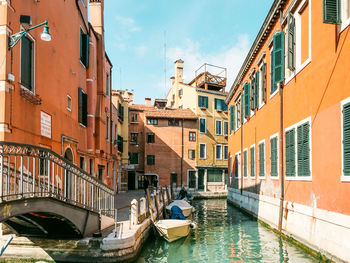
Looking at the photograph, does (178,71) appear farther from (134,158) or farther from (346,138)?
(346,138)

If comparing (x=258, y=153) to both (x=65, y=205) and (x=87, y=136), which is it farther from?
(x=65, y=205)

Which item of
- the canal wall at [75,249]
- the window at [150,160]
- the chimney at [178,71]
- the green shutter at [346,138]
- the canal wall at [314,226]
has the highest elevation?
the chimney at [178,71]

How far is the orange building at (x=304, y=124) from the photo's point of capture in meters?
8.11

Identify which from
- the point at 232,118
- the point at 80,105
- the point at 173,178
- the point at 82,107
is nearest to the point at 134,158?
the point at 173,178

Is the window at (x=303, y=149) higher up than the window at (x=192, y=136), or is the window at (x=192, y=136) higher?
the window at (x=192, y=136)

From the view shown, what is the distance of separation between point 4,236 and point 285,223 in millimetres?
8611

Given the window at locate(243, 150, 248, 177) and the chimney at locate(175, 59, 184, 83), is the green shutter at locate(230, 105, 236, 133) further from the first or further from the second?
the chimney at locate(175, 59, 184, 83)

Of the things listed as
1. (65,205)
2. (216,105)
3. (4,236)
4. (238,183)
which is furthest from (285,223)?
(216,105)

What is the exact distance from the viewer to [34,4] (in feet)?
34.7

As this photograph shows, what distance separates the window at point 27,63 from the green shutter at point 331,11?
25.9 feet

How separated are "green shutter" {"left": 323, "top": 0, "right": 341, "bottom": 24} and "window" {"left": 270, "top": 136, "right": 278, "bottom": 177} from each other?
6154mm

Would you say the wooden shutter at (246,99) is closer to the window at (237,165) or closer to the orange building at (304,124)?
the orange building at (304,124)

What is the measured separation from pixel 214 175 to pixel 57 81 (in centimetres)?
2760

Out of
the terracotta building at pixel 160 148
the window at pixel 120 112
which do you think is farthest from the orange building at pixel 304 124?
the terracotta building at pixel 160 148
